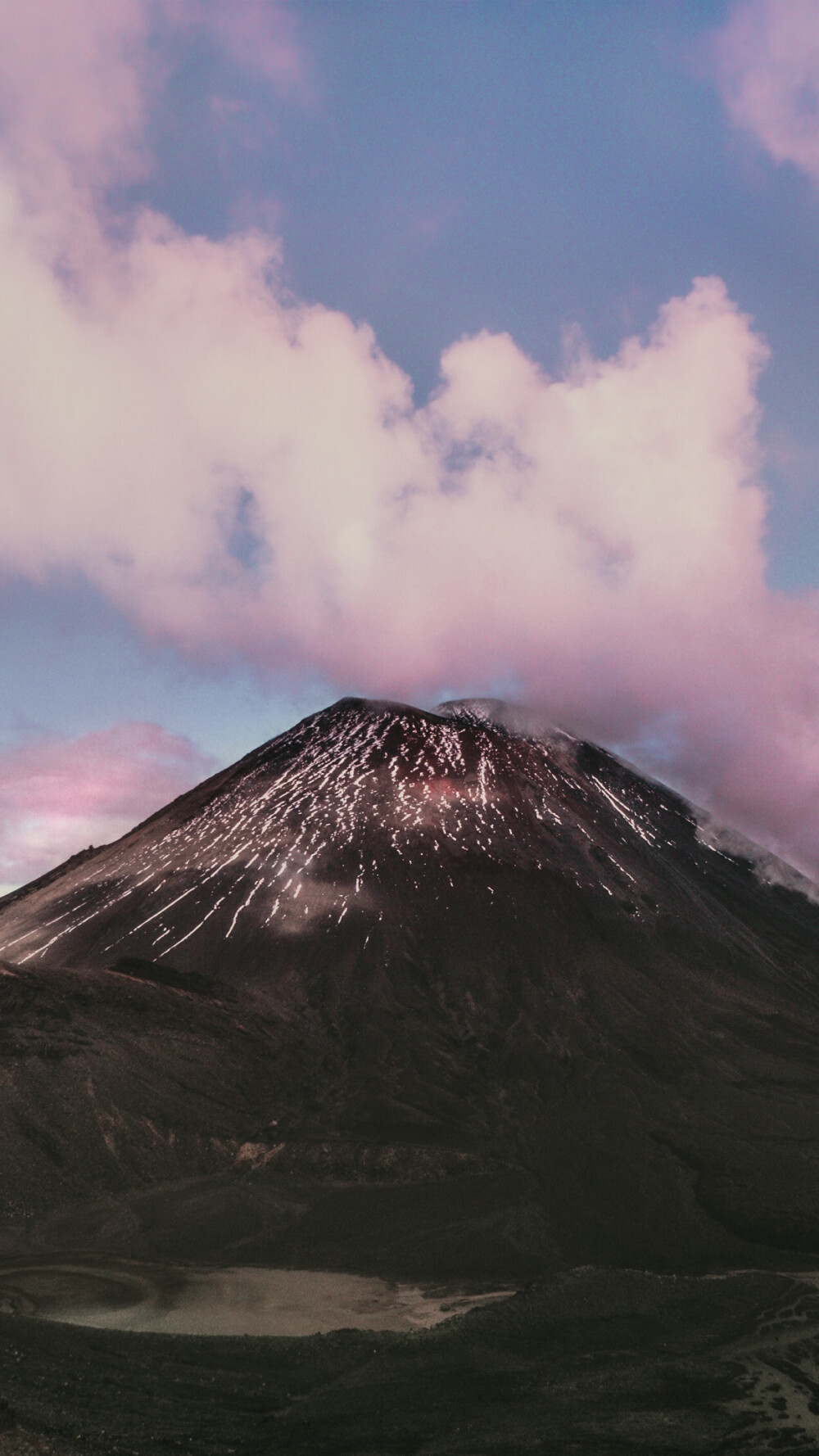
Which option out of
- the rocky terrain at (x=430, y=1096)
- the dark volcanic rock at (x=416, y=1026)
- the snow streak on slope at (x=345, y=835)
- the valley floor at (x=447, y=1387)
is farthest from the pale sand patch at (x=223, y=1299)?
the snow streak on slope at (x=345, y=835)

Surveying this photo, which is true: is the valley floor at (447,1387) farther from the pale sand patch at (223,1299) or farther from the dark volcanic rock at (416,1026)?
the dark volcanic rock at (416,1026)

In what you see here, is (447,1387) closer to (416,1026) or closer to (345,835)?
(416,1026)

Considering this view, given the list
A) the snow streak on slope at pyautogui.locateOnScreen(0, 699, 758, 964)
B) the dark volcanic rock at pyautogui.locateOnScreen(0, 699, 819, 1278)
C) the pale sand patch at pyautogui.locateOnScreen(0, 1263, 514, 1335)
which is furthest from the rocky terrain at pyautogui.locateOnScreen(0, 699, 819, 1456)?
the pale sand patch at pyautogui.locateOnScreen(0, 1263, 514, 1335)

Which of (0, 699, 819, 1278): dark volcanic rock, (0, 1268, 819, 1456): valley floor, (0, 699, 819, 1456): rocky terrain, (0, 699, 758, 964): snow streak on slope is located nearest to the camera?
(0, 1268, 819, 1456): valley floor

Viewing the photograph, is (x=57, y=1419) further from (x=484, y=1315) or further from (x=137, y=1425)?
(x=484, y=1315)

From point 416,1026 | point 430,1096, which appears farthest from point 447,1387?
point 416,1026

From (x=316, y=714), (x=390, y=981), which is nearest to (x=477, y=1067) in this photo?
(x=390, y=981)

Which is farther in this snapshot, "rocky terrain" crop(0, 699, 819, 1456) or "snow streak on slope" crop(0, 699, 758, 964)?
"snow streak on slope" crop(0, 699, 758, 964)

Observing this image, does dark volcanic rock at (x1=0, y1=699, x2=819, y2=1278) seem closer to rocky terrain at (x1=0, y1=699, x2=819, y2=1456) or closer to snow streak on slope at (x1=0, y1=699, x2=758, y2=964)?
rocky terrain at (x1=0, y1=699, x2=819, y2=1456)
